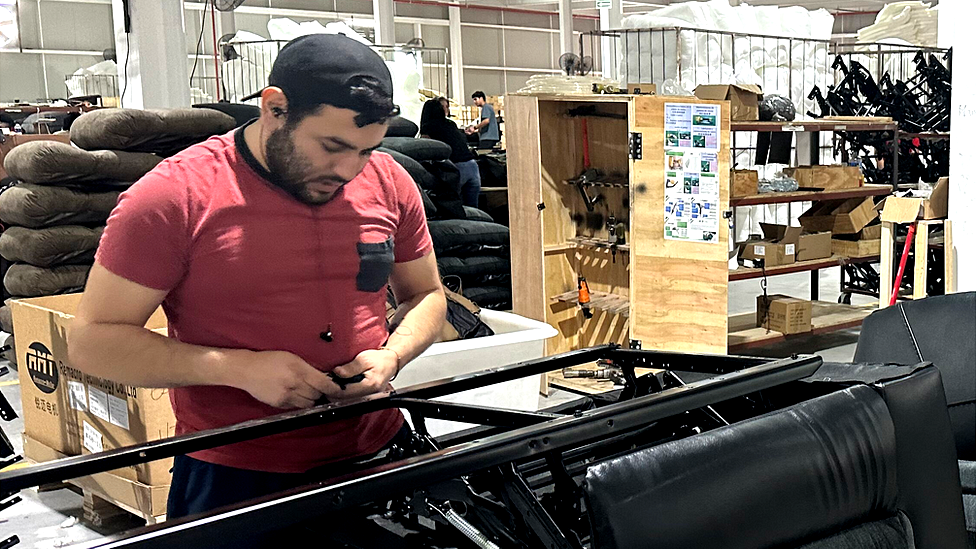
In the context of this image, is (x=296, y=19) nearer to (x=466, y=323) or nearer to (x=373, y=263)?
(x=466, y=323)

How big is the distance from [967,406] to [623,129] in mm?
3083

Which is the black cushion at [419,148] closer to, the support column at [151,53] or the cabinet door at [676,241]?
the support column at [151,53]

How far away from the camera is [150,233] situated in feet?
4.46

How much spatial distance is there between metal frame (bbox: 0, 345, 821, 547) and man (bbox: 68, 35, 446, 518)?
8cm

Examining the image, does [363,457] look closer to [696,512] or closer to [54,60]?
[696,512]

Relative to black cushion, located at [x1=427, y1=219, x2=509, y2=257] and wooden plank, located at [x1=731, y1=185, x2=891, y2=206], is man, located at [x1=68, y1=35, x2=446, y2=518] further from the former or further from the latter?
black cushion, located at [x1=427, y1=219, x2=509, y2=257]

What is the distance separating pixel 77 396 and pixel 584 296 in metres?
2.78

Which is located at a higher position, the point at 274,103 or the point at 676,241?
the point at 274,103

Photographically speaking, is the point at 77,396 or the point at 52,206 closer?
the point at 77,396

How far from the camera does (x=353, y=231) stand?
1.55 m

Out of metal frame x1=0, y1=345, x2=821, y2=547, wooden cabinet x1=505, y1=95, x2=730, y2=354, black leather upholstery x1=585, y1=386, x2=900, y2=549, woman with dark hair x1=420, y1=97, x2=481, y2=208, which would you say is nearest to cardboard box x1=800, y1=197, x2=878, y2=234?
wooden cabinet x1=505, y1=95, x2=730, y2=354

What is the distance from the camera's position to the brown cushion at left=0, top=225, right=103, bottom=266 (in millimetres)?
4668

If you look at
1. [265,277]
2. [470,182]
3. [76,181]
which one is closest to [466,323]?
[76,181]

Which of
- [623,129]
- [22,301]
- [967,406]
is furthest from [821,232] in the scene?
[22,301]
